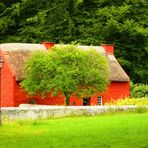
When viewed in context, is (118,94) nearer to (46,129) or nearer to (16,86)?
(16,86)

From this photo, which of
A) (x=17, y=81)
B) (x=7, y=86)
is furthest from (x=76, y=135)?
(x=7, y=86)

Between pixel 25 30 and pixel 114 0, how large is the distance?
11320 millimetres

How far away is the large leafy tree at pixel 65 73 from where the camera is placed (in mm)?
50188

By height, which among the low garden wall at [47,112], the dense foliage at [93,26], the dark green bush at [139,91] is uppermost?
the dense foliage at [93,26]

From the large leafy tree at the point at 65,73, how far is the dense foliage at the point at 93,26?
20.0 metres

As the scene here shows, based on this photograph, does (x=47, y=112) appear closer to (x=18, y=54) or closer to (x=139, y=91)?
(x=18, y=54)

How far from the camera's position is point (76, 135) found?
2512 centimetres

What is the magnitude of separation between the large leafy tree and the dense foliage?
788 inches

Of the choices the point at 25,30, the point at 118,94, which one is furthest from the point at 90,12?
the point at 118,94

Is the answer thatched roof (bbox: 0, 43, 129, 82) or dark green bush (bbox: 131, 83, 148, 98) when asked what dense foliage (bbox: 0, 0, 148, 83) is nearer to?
dark green bush (bbox: 131, 83, 148, 98)

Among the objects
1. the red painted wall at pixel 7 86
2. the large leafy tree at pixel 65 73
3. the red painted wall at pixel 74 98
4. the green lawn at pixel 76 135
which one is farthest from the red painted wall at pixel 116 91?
the green lawn at pixel 76 135

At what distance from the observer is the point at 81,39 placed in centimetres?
7325

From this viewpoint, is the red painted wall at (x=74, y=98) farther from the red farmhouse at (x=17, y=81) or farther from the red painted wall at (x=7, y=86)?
the red painted wall at (x=7, y=86)

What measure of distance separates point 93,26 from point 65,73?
25.3 meters
